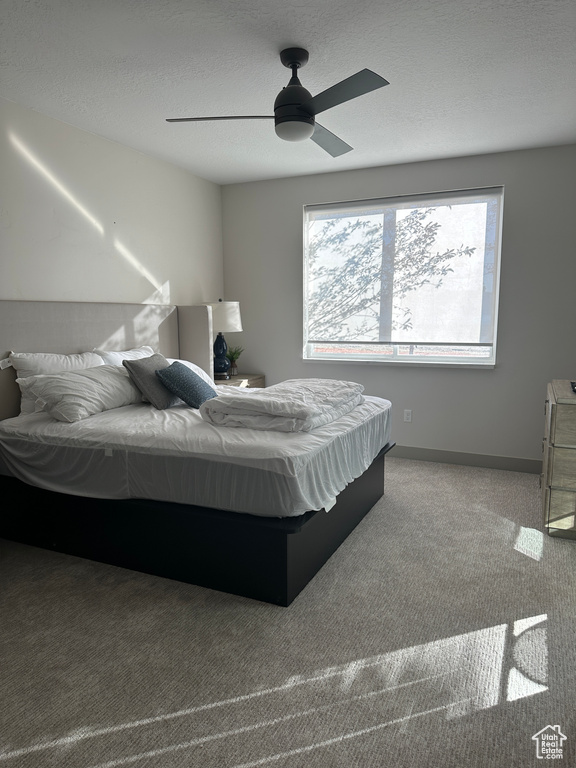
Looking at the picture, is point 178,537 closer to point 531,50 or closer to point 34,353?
point 34,353

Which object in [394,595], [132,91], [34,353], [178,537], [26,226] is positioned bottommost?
[394,595]

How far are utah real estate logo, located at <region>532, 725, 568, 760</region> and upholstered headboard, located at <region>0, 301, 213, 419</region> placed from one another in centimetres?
309

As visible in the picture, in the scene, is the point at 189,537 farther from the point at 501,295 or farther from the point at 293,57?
the point at 501,295

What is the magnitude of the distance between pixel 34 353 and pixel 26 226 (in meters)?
0.81

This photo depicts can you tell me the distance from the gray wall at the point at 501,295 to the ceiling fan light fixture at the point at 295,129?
7.38 feet

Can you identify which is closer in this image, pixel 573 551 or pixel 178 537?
pixel 178 537

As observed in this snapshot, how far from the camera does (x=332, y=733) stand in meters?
1.61

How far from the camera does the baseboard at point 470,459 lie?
14.0 ft

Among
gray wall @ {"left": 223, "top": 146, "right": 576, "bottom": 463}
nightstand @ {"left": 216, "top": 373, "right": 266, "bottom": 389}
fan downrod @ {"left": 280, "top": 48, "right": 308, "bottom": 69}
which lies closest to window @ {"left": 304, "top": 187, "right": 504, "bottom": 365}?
gray wall @ {"left": 223, "top": 146, "right": 576, "bottom": 463}

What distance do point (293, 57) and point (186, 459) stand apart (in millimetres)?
2035

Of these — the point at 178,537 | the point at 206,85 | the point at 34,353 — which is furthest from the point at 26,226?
the point at 178,537

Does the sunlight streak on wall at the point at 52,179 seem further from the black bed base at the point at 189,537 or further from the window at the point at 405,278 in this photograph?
the window at the point at 405,278

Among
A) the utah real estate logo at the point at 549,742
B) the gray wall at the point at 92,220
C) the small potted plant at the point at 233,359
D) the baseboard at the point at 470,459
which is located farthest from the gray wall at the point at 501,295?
the utah real estate logo at the point at 549,742

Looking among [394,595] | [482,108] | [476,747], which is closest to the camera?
[476,747]
